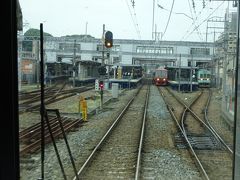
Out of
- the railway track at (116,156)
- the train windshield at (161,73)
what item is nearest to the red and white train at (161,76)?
the train windshield at (161,73)

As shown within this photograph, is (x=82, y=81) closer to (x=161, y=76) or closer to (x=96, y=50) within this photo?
(x=161, y=76)

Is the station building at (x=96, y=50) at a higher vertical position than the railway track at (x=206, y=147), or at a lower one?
higher

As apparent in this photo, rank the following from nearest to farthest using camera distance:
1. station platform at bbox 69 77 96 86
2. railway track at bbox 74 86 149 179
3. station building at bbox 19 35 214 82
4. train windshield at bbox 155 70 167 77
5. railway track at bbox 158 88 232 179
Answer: station building at bbox 19 35 214 82, railway track at bbox 158 88 232 179, railway track at bbox 74 86 149 179, station platform at bbox 69 77 96 86, train windshield at bbox 155 70 167 77

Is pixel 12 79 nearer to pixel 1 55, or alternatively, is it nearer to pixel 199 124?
pixel 1 55

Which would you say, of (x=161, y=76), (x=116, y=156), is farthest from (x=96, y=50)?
(x=161, y=76)

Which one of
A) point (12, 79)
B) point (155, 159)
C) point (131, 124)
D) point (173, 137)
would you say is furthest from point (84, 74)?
point (12, 79)

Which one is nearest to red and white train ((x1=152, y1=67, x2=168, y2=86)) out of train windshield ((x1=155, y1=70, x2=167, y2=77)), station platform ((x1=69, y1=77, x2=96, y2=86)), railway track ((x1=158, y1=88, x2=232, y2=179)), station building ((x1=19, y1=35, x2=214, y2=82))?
train windshield ((x1=155, y1=70, x2=167, y2=77))

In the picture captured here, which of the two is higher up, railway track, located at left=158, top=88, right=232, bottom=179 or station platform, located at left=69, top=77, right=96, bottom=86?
station platform, located at left=69, top=77, right=96, bottom=86

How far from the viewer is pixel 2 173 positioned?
5.57 feet

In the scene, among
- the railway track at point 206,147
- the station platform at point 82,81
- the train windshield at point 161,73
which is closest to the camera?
the railway track at point 206,147

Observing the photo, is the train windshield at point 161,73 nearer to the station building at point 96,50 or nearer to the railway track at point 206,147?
the station building at point 96,50

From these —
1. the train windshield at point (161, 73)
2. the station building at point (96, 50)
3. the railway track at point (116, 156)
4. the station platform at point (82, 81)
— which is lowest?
the railway track at point (116, 156)

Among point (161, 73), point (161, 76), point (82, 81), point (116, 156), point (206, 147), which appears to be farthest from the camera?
point (161, 76)

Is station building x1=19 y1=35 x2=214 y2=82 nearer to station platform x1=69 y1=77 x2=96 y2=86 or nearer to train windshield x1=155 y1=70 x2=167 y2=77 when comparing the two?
station platform x1=69 y1=77 x2=96 y2=86
